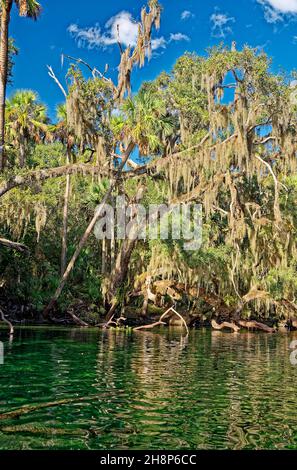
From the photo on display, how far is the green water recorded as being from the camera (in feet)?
20.6

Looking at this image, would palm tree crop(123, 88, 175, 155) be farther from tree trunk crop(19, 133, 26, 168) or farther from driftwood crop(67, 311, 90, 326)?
driftwood crop(67, 311, 90, 326)

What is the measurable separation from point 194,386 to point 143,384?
0.96 m

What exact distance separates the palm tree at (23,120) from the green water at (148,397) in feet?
50.2

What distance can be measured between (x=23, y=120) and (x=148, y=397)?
73.7 feet

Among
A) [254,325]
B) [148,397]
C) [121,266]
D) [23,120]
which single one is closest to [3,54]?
[23,120]

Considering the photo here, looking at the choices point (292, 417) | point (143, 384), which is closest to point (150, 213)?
point (143, 384)

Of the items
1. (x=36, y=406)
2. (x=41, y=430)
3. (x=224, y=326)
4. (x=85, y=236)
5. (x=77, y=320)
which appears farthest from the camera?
(x=224, y=326)

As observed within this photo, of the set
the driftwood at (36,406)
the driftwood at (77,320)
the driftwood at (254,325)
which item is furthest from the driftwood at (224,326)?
the driftwood at (36,406)

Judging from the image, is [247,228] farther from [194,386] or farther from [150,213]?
[194,386]

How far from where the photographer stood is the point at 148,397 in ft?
29.0

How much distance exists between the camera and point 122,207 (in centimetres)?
2972

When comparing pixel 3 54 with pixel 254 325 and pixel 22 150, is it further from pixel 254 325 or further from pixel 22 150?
pixel 254 325

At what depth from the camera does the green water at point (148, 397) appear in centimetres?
627

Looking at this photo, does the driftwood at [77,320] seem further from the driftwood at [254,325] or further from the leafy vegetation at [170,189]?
the driftwood at [254,325]
